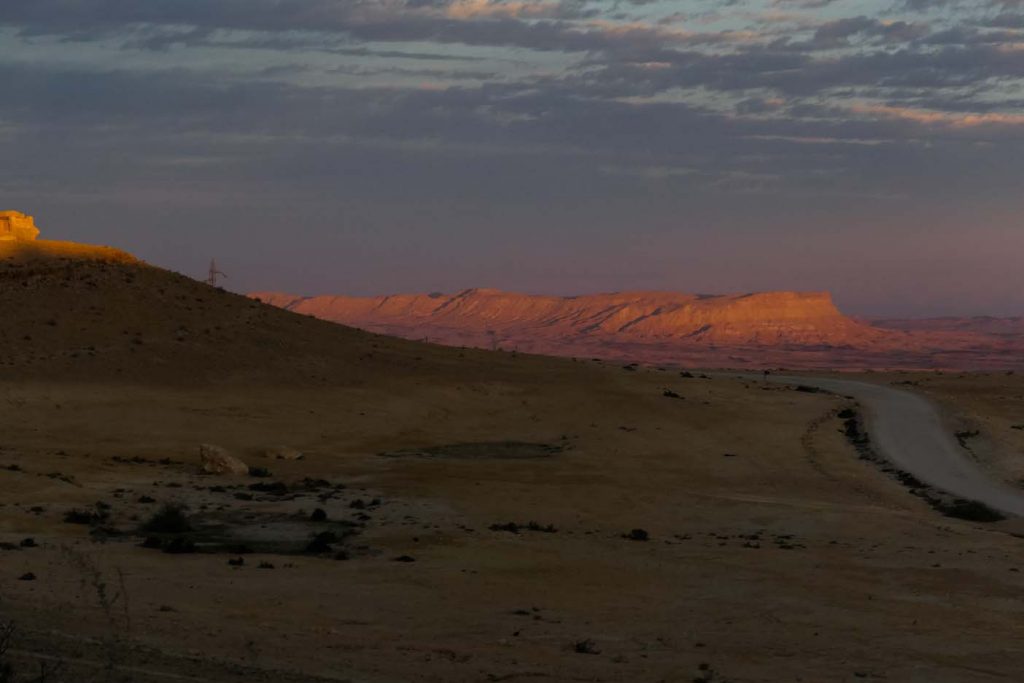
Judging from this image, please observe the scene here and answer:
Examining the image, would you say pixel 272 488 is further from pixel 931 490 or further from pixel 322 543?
pixel 931 490

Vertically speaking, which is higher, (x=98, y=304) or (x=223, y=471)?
(x=98, y=304)

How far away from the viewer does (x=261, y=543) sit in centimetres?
2892

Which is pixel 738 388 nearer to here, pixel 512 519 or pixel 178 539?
pixel 512 519

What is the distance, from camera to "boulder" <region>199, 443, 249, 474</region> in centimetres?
4291

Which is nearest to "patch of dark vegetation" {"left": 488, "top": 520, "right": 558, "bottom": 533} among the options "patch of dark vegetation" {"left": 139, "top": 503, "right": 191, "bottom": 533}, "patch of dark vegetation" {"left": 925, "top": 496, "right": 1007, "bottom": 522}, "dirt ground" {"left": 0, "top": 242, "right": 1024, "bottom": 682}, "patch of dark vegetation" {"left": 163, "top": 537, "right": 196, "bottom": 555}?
"dirt ground" {"left": 0, "top": 242, "right": 1024, "bottom": 682}

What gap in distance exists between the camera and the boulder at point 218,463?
4291 cm

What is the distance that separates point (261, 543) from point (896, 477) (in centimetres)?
3091

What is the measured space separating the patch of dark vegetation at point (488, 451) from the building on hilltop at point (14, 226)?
43708mm

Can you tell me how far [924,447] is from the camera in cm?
5997

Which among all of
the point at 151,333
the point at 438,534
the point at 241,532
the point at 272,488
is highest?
the point at 151,333

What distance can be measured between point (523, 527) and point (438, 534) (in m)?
3.06

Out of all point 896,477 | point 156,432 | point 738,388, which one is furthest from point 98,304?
point 896,477

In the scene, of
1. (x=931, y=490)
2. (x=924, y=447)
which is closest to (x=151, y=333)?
(x=924, y=447)

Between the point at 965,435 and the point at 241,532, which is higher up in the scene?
the point at 241,532
